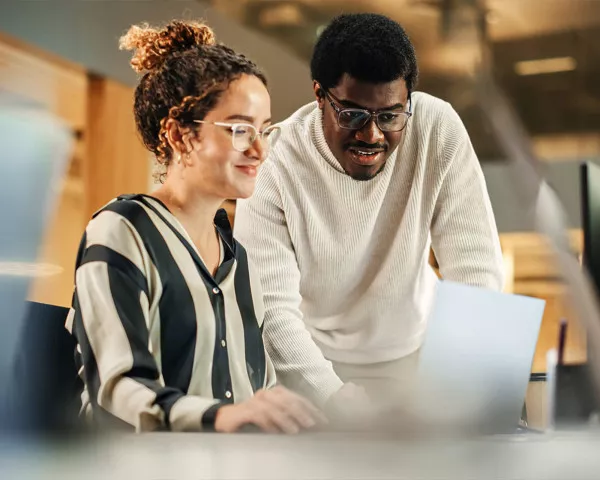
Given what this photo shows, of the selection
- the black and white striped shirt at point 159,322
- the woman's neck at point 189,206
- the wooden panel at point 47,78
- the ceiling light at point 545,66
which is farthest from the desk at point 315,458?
the ceiling light at point 545,66

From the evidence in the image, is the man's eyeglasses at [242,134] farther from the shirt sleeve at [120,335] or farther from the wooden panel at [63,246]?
the wooden panel at [63,246]

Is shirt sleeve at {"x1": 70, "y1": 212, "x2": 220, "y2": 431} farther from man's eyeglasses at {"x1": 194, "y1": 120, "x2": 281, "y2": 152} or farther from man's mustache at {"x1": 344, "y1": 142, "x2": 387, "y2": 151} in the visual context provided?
man's mustache at {"x1": 344, "y1": 142, "x2": 387, "y2": 151}

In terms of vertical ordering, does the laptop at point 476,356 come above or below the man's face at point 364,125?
below

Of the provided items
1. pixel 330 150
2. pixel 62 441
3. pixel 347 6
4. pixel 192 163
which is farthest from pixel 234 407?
pixel 347 6

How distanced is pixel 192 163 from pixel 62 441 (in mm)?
481

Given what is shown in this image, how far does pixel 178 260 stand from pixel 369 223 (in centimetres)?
49

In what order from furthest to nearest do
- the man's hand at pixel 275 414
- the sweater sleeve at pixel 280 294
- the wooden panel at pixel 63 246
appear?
the sweater sleeve at pixel 280 294, the wooden panel at pixel 63 246, the man's hand at pixel 275 414

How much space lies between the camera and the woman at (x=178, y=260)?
3.28 ft

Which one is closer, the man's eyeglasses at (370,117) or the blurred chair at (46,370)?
the blurred chair at (46,370)

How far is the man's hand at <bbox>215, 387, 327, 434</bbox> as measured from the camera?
2.89 ft


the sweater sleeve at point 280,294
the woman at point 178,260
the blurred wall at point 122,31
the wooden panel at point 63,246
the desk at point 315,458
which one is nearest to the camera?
the desk at point 315,458

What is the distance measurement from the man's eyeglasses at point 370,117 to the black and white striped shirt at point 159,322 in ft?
0.91

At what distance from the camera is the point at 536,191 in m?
1.17

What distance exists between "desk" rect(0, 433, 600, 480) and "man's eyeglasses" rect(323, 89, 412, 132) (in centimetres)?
70
